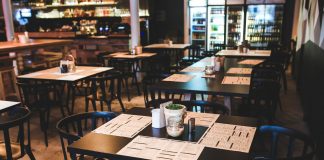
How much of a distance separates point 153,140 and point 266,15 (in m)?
7.97

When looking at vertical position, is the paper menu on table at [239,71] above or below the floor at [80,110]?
above

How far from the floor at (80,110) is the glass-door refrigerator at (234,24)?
10.4ft

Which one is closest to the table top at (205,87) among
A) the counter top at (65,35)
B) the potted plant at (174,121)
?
the potted plant at (174,121)

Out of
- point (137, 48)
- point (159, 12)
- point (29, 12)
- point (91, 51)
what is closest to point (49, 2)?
point (29, 12)

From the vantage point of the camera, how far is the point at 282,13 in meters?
8.59

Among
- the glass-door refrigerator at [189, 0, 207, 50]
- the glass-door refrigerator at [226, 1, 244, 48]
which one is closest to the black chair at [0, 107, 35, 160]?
the glass-door refrigerator at [226, 1, 244, 48]

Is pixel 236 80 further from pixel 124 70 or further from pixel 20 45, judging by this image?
pixel 20 45

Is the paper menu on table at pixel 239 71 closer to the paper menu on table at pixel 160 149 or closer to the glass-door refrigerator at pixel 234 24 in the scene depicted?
the paper menu on table at pixel 160 149

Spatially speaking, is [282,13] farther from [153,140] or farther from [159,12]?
[153,140]

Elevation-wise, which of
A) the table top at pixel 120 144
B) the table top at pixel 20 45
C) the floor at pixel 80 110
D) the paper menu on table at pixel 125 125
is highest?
the table top at pixel 20 45

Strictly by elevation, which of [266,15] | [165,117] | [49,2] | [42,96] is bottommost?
[42,96]

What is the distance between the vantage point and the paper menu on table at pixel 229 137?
5.66 feet

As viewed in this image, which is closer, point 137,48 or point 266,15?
point 137,48

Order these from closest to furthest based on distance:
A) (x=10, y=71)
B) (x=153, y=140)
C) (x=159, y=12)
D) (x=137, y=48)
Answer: (x=153, y=140), (x=10, y=71), (x=137, y=48), (x=159, y=12)
